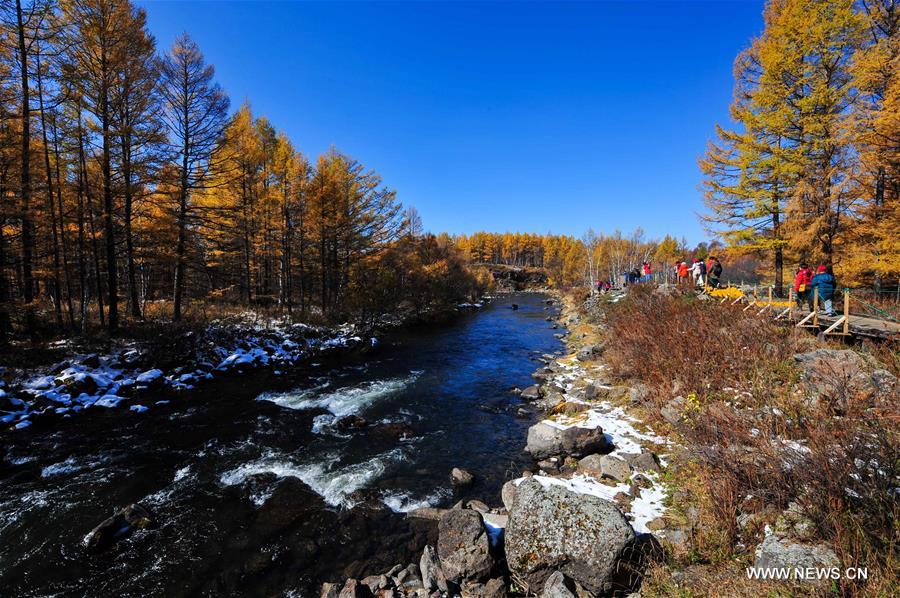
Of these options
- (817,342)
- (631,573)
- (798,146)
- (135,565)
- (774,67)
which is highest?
(774,67)

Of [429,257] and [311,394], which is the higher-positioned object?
[429,257]

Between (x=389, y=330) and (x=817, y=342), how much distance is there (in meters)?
23.8

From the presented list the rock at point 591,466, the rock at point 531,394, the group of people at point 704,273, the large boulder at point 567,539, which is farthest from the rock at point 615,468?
the group of people at point 704,273

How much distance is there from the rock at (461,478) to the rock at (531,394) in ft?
17.1

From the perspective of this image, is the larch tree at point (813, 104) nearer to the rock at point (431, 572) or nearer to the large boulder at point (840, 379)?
the large boulder at point (840, 379)

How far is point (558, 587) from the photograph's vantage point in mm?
4180

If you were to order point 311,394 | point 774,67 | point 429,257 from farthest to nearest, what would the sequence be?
point 429,257
point 774,67
point 311,394

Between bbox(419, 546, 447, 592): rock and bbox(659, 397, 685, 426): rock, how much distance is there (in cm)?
601

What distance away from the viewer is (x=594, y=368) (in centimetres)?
1414

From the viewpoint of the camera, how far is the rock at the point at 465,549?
190 inches

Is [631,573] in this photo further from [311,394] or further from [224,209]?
[224,209]

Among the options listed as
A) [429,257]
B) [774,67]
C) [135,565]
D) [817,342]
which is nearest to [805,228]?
[774,67]

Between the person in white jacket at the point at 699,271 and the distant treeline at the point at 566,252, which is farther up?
the distant treeline at the point at 566,252

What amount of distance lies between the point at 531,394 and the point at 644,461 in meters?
5.81
